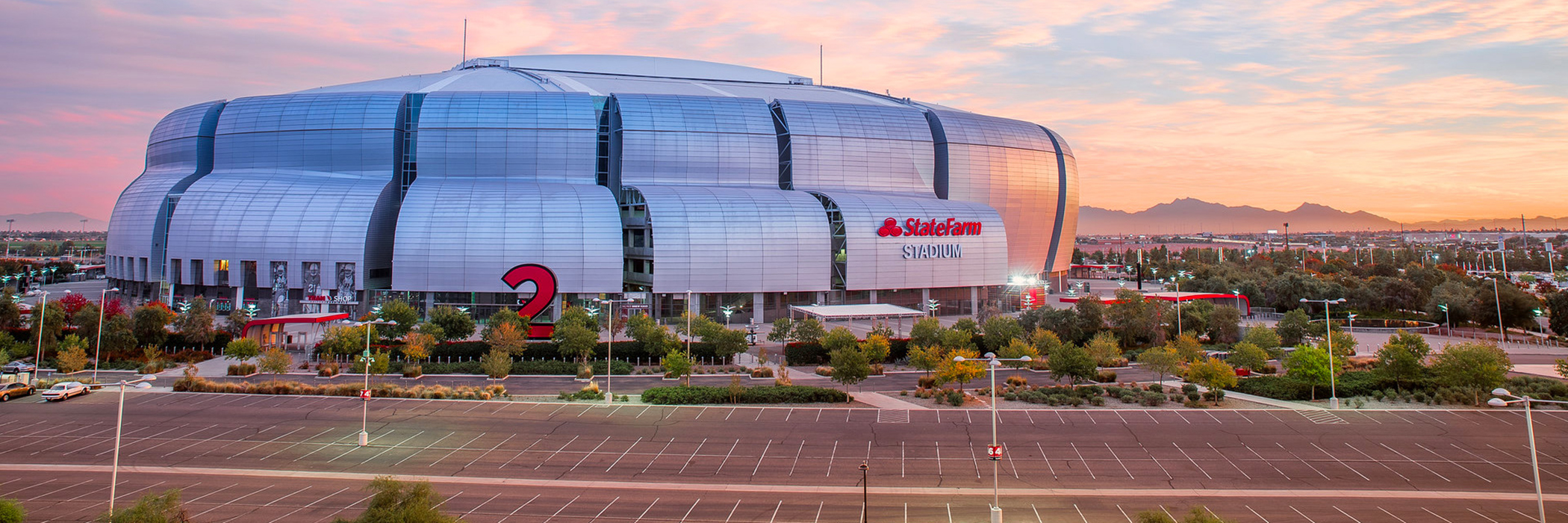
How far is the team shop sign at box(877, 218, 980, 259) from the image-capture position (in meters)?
81.6

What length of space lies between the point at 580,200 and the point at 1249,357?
6038 centimetres

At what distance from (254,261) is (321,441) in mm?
55374

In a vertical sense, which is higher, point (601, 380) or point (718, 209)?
point (718, 209)

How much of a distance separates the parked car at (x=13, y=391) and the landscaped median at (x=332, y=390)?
6.53 metres

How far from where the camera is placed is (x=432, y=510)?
56.5 ft

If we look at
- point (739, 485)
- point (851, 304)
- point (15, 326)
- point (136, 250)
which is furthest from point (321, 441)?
point (136, 250)

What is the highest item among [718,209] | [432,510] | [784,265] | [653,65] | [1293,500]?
[653,65]

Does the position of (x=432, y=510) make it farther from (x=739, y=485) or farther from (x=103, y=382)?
A: (x=103, y=382)

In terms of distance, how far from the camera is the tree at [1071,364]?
4525 cm

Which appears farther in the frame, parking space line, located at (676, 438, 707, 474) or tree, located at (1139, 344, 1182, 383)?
tree, located at (1139, 344, 1182, 383)

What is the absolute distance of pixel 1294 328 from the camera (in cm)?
6297

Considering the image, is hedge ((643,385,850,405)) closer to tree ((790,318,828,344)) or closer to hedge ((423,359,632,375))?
hedge ((423,359,632,375))

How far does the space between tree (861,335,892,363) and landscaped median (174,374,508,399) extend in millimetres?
22121

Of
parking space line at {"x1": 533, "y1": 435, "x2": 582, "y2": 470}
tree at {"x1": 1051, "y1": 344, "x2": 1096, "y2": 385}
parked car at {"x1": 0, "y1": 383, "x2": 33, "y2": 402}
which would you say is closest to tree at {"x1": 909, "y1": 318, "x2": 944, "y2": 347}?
tree at {"x1": 1051, "y1": 344, "x2": 1096, "y2": 385}
